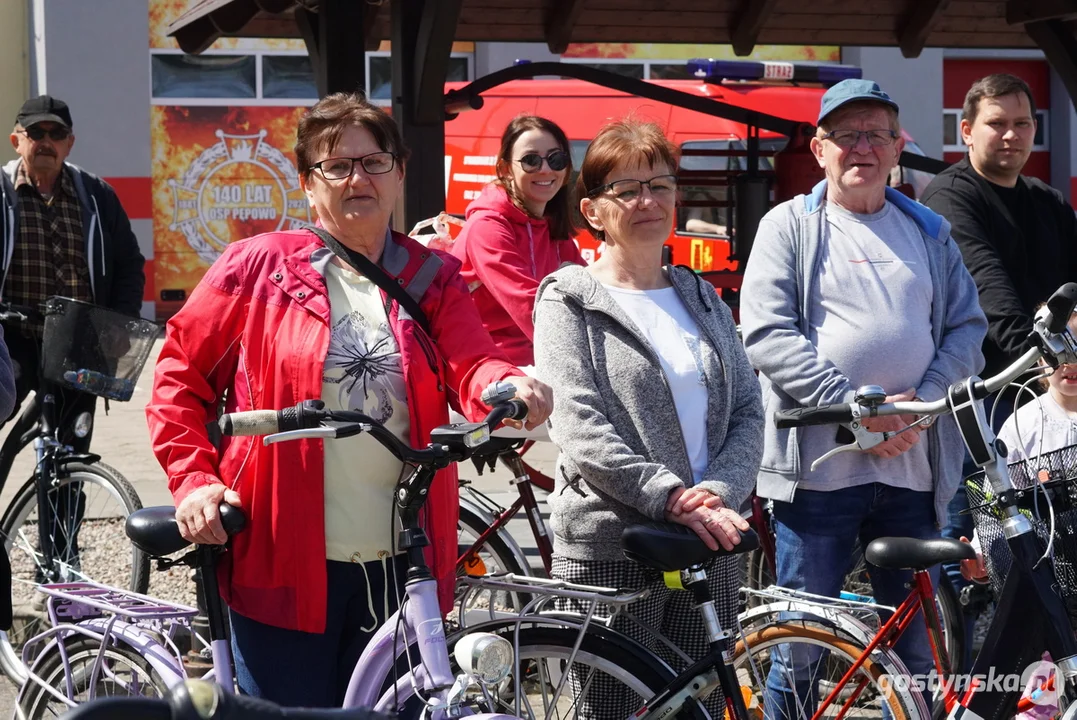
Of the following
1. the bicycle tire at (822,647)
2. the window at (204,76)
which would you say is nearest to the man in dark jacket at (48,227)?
the bicycle tire at (822,647)

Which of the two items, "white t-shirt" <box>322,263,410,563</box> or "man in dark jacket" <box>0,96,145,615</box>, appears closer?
"white t-shirt" <box>322,263,410,563</box>

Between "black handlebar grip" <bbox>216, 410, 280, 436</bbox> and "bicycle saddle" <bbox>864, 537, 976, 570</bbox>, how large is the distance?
4.97 ft

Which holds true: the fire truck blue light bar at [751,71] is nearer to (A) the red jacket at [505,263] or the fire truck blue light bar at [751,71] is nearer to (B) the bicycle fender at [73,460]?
(A) the red jacket at [505,263]

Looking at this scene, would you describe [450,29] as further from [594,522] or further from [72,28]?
[72,28]

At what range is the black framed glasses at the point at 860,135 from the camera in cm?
385

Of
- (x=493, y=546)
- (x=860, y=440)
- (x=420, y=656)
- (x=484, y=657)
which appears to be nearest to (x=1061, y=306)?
(x=860, y=440)

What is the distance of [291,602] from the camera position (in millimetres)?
2852

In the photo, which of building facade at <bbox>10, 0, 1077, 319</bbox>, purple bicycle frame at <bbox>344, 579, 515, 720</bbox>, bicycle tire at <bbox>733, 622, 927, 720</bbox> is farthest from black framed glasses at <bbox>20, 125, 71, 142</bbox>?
building facade at <bbox>10, 0, 1077, 319</bbox>

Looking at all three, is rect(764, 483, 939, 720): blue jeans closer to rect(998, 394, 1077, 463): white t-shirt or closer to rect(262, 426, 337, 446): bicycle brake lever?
→ rect(998, 394, 1077, 463): white t-shirt

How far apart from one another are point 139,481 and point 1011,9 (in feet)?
17.3

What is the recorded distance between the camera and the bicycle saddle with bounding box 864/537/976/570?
3.17 meters

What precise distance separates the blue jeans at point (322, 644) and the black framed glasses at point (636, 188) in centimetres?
109

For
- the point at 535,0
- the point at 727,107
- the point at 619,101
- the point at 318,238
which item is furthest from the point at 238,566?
the point at 619,101

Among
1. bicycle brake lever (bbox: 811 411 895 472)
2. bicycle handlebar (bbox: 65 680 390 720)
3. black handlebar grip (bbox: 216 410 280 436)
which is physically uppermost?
black handlebar grip (bbox: 216 410 280 436)
